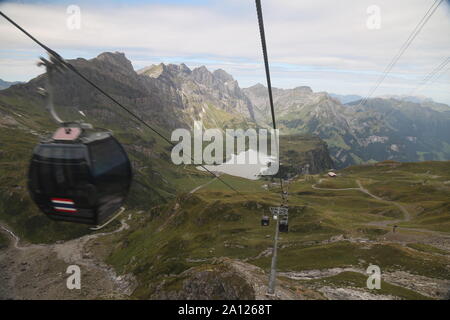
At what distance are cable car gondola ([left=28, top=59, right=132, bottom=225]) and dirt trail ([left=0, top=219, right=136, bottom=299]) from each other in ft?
214

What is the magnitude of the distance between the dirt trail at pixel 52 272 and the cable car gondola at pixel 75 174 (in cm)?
6524

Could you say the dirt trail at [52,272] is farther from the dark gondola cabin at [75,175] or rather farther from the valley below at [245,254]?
the dark gondola cabin at [75,175]

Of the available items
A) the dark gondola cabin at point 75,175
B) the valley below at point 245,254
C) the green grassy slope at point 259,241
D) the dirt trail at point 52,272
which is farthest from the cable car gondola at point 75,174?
the dirt trail at point 52,272

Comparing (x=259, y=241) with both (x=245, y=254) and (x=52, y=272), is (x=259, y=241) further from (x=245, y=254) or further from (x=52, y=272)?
(x=52, y=272)

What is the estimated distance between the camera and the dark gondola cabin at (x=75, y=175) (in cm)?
1441

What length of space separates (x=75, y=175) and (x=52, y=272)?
4092 inches

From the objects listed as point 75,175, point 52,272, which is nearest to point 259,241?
point 75,175

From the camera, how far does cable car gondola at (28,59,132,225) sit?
47.3ft

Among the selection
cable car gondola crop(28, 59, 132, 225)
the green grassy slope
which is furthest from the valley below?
cable car gondola crop(28, 59, 132, 225)

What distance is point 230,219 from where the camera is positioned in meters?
98.3

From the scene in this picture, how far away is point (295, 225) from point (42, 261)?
85096 mm
